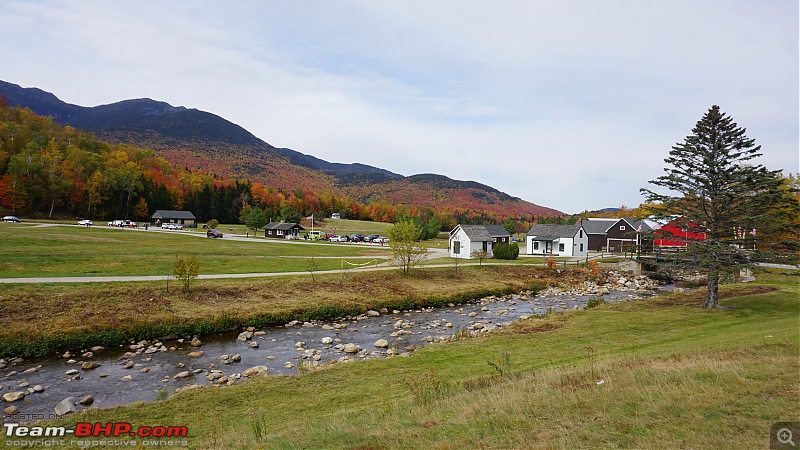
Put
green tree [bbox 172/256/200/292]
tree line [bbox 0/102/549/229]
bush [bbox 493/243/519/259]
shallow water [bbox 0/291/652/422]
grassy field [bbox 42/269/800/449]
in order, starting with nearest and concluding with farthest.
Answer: grassy field [bbox 42/269/800/449] < shallow water [bbox 0/291/652/422] < green tree [bbox 172/256/200/292] < bush [bbox 493/243/519/259] < tree line [bbox 0/102/549/229]

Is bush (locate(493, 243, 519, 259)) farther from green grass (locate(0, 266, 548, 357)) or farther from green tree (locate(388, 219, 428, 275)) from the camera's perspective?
green tree (locate(388, 219, 428, 275))

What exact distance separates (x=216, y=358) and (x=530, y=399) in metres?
14.6

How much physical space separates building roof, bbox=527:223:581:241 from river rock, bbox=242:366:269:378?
5294 centimetres

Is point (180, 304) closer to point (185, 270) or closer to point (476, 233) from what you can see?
point (185, 270)

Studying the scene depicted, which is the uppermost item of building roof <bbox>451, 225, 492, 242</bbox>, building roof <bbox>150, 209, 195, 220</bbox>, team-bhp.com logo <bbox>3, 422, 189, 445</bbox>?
building roof <bbox>150, 209, 195, 220</bbox>

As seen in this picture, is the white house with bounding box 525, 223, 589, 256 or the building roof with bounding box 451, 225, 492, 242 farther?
the white house with bounding box 525, 223, 589, 256

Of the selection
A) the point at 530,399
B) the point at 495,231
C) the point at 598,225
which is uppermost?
the point at 598,225

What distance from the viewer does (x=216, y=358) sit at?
18.2 m

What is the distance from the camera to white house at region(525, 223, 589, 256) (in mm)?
59969

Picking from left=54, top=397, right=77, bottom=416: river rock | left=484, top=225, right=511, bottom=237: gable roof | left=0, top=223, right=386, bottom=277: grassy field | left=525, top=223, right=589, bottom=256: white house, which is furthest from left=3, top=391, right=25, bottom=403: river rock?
left=525, top=223, right=589, bottom=256: white house

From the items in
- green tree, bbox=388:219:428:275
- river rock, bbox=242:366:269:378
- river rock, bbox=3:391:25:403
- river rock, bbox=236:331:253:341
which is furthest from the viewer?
green tree, bbox=388:219:428:275

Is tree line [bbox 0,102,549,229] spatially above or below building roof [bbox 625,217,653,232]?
above

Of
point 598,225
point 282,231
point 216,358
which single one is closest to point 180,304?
point 216,358

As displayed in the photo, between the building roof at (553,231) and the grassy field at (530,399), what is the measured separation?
4246 centimetres
